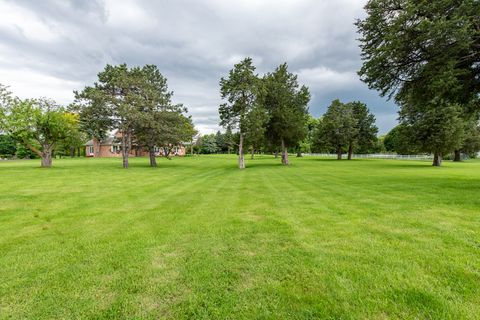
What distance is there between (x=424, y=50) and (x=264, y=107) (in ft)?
62.8

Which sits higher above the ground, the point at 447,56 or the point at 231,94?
the point at 231,94

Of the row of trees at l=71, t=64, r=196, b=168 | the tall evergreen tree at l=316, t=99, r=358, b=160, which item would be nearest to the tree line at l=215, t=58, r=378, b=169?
the row of trees at l=71, t=64, r=196, b=168

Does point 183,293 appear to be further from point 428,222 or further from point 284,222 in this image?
point 428,222

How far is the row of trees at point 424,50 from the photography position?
873cm

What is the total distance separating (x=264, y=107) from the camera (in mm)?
28469

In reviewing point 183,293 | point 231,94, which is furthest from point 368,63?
point 231,94

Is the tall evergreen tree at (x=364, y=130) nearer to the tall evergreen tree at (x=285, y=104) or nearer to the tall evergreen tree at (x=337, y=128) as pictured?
the tall evergreen tree at (x=337, y=128)

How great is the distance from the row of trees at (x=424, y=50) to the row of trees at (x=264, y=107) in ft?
42.9

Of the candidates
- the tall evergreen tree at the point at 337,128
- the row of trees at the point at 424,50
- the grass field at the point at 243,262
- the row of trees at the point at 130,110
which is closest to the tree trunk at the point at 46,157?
the row of trees at the point at 130,110

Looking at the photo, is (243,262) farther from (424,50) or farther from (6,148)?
(6,148)

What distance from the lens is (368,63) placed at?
11180 mm

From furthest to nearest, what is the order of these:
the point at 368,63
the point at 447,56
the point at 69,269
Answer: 1. the point at 368,63
2. the point at 447,56
3. the point at 69,269

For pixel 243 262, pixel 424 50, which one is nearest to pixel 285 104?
pixel 424 50

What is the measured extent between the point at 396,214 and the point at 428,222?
79 cm
